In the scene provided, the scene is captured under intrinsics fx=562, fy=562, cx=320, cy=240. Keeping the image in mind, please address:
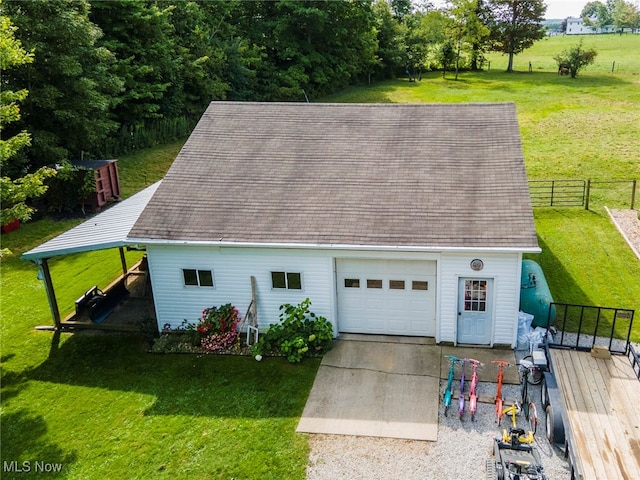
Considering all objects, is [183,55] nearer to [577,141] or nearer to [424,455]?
[577,141]

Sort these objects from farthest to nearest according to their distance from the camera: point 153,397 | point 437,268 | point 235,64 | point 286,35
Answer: point 286,35, point 235,64, point 437,268, point 153,397

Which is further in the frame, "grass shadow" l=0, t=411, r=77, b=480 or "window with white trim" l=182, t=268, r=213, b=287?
"window with white trim" l=182, t=268, r=213, b=287

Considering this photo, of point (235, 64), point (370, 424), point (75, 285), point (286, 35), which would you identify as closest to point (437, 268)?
point (370, 424)

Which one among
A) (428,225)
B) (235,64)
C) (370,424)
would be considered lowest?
(370,424)

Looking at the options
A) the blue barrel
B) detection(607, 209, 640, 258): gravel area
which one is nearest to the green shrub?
the blue barrel

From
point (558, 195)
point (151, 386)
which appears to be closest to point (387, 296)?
point (151, 386)

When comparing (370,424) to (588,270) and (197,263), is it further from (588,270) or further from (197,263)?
(588,270)

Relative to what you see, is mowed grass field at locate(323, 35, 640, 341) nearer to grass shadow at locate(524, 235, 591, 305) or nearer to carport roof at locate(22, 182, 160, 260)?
grass shadow at locate(524, 235, 591, 305)
